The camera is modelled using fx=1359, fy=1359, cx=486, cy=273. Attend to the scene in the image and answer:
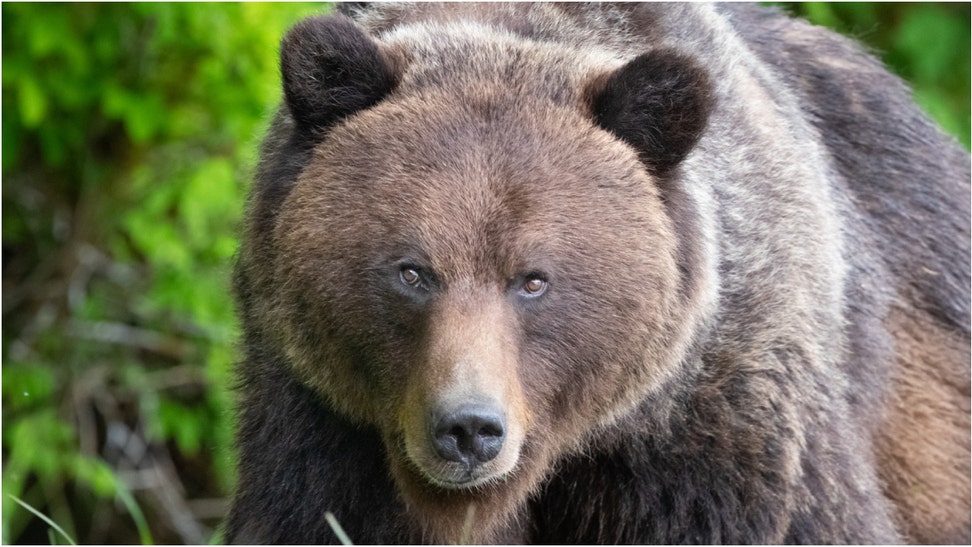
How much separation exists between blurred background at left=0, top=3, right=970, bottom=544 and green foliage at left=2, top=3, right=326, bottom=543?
0.5 inches

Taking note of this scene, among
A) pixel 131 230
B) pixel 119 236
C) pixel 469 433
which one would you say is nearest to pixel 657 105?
pixel 469 433

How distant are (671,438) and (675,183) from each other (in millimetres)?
837

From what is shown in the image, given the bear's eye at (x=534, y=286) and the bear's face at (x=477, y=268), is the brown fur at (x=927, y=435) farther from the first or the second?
the bear's eye at (x=534, y=286)

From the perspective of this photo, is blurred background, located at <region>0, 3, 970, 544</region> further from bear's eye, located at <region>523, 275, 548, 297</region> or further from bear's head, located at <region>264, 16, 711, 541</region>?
bear's eye, located at <region>523, 275, 548, 297</region>

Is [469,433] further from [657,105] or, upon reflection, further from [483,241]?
[657,105]

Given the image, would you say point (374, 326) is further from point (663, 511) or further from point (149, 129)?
point (149, 129)

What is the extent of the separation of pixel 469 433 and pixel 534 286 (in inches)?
21.3

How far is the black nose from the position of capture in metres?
3.59

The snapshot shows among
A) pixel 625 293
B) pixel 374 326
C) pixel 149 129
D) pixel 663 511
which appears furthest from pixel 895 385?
pixel 149 129

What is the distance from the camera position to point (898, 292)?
17.6ft

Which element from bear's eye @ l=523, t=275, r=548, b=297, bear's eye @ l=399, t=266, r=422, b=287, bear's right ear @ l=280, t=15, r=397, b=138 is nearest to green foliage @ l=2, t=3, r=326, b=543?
bear's right ear @ l=280, t=15, r=397, b=138

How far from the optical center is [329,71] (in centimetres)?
416

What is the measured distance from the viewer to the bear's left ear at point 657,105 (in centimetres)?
407

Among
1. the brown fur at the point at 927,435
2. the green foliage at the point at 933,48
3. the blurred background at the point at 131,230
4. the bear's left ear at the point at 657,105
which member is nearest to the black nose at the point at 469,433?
the bear's left ear at the point at 657,105
